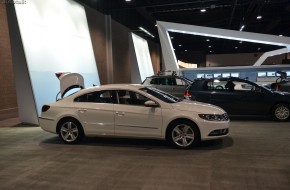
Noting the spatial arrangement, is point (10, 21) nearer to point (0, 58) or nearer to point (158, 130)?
point (0, 58)

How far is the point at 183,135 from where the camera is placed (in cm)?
604

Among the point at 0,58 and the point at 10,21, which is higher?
the point at 10,21

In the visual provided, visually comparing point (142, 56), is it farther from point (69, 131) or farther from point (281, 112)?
point (69, 131)

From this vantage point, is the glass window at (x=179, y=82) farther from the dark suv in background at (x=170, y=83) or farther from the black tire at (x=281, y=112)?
the black tire at (x=281, y=112)

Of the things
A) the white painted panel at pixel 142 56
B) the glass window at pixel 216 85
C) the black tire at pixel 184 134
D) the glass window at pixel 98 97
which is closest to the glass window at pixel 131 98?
the glass window at pixel 98 97

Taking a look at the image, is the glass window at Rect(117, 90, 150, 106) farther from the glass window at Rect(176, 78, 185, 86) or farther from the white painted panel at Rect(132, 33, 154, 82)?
the white painted panel at Rect(132, 33, 154, 82)

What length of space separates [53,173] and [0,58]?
8.21 m

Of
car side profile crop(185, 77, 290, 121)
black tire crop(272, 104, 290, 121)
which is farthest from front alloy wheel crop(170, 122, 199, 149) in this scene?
black tire crop(272, 104, 290, 121)

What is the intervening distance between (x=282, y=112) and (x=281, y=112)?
3 cm

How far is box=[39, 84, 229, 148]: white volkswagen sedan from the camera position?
19.7 feet

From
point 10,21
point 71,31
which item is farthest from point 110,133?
point 71,31

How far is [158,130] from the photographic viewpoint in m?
6.14

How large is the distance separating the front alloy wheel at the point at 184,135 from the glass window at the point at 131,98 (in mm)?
924

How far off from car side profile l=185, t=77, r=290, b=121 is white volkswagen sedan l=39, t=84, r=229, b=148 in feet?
9.85
